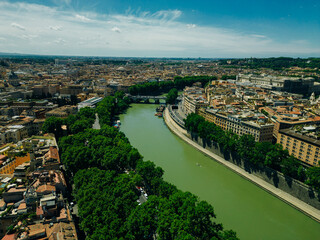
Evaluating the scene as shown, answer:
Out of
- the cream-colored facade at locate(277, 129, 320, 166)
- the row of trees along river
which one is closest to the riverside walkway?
the cream-colored facade at locate(277, 129, 320, 166)

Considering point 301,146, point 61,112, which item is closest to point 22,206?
point 301,146

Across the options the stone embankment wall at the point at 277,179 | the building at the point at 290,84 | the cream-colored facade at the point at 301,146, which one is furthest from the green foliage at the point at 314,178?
the building at the point at 290,84

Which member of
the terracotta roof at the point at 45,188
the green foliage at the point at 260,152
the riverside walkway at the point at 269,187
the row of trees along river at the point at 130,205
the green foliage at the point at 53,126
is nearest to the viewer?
the row of trees along river at the point at 130,205

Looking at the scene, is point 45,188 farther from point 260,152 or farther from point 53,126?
point 260,152

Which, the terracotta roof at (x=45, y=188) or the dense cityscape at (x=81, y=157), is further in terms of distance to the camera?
the terracotta roof at (x=45, y=188)

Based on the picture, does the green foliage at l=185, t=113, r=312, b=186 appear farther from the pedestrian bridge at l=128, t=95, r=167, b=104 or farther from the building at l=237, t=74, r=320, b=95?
the building at l=237, t=74, r=320, b=95

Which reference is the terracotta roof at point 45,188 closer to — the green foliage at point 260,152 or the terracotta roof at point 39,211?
the terracotta roof at point 39,211
